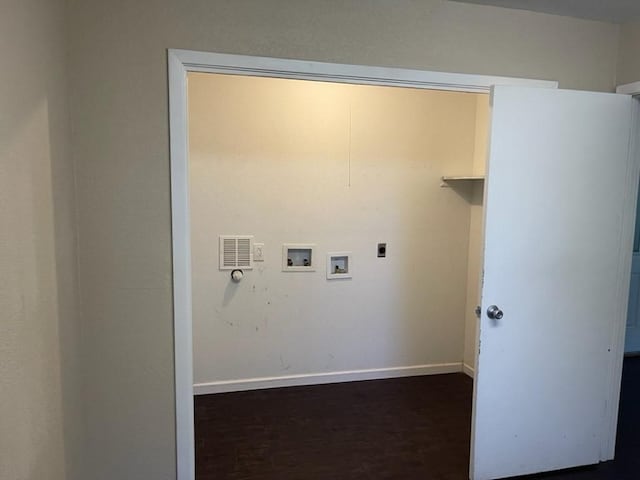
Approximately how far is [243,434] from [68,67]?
2273 millimetres

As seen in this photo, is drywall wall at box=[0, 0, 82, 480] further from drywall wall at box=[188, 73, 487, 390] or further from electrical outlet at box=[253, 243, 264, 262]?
electrical outlet at box=[253, 243, 264, 262]

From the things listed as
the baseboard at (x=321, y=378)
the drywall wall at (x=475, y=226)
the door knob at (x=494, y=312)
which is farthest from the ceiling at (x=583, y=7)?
the baseboard at (x=321, y=378)

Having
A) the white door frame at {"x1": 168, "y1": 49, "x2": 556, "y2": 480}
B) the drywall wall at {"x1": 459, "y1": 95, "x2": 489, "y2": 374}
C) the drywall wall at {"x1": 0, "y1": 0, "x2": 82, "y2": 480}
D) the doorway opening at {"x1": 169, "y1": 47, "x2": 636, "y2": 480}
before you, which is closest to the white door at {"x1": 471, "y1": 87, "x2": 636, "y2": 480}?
the doorway opening at {"x1": 169, "y1": 47, "x2": 636, "y2": 480}

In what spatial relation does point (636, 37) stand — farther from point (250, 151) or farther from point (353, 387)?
point (353, 387)

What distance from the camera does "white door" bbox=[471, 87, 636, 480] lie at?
2.16 m

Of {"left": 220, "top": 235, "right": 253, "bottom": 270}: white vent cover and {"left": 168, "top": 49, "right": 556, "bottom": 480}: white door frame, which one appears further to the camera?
{"left": 220, "top": 235, "right": 253, "bottom": 270}: white vent cover

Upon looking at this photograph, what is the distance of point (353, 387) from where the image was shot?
3492 mm

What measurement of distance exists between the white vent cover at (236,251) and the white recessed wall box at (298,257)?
0.27 meters

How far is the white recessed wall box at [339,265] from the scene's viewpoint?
345 cm

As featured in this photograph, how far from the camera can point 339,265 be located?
3.49 metres

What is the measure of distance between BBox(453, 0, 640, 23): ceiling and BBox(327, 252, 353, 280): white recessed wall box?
76.9 inches

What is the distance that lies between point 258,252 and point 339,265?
0.67 metres

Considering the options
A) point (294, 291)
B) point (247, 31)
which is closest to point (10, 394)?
point (247, 31)

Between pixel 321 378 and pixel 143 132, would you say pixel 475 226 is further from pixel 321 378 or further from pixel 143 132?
pixel 143 132
